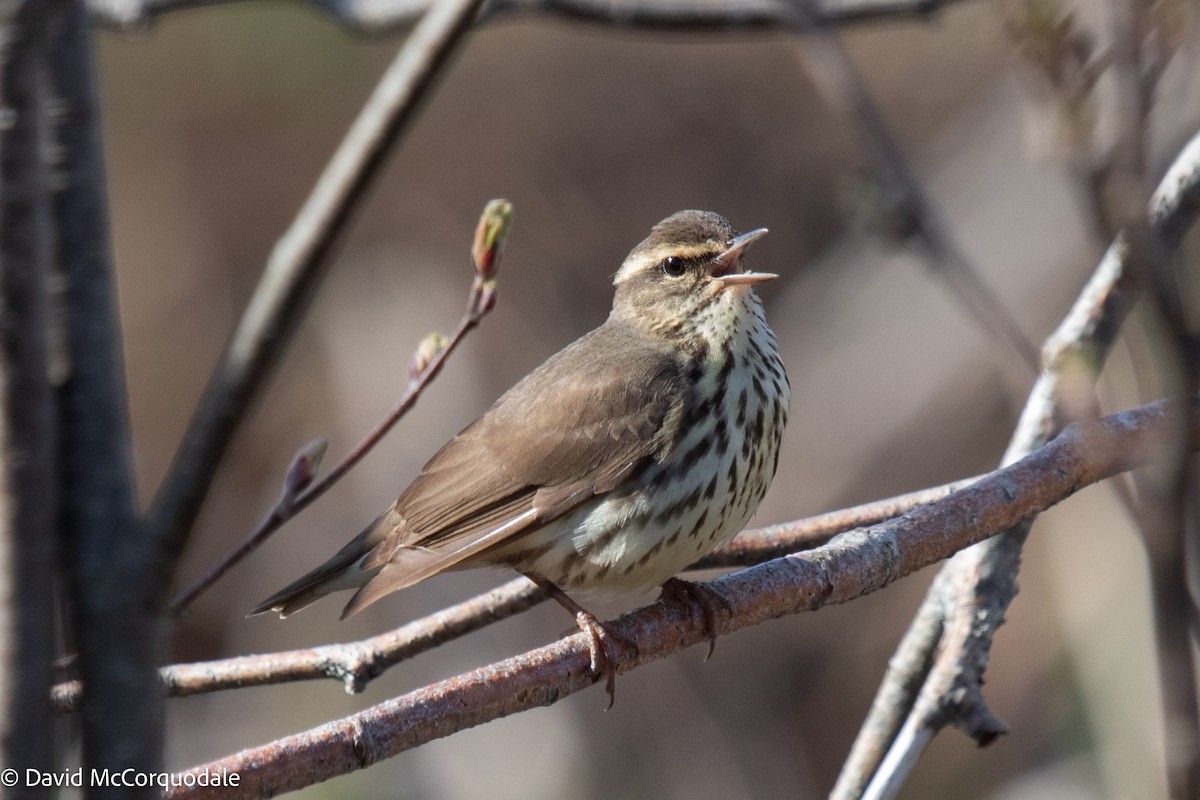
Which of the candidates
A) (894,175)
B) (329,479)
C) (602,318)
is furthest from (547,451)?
(602,318)

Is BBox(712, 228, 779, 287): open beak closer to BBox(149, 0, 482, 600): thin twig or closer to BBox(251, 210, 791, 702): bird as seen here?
BBox(251, 210, 791, 702): bird

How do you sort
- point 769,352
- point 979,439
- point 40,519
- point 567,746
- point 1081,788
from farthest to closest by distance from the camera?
point 979,439 < point 567,746 < point 1081,788 < point 769,352 < point 40,519

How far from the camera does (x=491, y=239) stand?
9.75ft

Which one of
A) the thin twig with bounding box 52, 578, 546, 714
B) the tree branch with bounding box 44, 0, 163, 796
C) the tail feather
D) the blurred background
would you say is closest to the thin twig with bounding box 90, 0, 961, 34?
the tail feather

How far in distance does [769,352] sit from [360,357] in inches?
190

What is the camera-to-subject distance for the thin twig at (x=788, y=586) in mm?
2600

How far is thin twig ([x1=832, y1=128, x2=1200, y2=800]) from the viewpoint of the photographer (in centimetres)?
342

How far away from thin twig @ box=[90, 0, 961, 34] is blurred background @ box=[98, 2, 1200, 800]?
297 cm

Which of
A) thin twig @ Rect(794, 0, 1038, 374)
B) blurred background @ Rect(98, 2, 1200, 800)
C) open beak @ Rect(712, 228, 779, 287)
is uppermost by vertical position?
thin twig @ Rect(794, 0, 1038, 374)

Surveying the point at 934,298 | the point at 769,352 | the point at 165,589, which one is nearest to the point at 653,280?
the point at 769,352

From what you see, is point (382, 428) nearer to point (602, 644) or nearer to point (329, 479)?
point (329, 479)

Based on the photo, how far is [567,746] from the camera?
780 centimetres

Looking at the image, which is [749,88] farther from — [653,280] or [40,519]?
[40,519]

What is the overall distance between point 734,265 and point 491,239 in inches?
63.5
